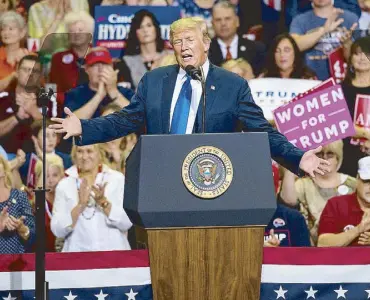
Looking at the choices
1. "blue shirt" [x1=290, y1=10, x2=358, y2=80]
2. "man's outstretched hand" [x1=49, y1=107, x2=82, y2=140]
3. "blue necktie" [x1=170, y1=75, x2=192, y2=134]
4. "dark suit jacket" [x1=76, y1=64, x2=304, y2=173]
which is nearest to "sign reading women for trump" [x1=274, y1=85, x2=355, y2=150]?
"blue shirt" [x1=290, y1=10, x2=358, y2=80]

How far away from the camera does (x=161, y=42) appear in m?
6.48

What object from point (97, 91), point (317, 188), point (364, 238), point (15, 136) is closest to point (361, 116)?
point (317, 188)

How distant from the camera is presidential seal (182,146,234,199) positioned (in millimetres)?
3299

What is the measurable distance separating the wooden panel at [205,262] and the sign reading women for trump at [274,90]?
3165mm

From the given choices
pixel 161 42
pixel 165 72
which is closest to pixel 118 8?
pixel 161 42

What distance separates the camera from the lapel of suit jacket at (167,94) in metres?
3.69

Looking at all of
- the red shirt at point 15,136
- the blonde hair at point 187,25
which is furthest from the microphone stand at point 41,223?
the red shirt at point 15,136

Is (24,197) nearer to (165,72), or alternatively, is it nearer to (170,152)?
(165,72)

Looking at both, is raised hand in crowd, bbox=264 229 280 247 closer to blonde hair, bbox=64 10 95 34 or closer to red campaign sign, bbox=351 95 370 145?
red campaign sign, bbox=351 95 370 145

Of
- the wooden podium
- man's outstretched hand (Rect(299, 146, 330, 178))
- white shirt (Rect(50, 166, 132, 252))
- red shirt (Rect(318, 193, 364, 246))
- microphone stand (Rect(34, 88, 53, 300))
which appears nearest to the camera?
the wooden podium

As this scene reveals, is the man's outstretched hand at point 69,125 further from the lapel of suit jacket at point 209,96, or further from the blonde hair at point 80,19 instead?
the blonde hair at point 80,19

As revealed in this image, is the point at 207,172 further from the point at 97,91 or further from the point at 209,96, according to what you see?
the point at 97,91

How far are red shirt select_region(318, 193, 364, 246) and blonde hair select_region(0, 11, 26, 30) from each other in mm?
2620

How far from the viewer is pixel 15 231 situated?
6133 mm
